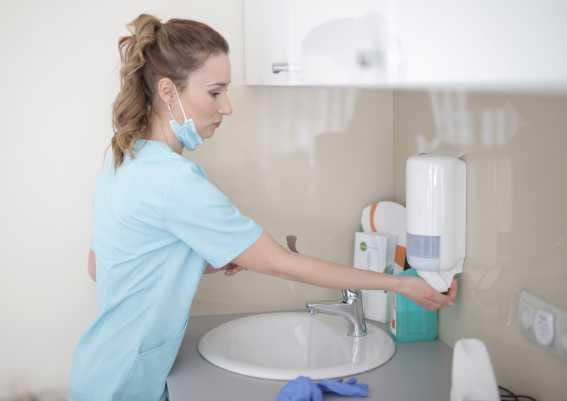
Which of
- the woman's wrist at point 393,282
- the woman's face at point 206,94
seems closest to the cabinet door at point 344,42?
the woman's face at point 206,94

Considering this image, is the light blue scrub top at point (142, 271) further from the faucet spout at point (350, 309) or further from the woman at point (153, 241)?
the faucet spout at point (350, 309)

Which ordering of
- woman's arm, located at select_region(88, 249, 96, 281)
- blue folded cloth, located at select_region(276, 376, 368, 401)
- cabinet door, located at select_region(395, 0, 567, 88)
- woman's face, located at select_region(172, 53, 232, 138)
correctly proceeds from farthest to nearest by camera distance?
woman's arm, located at select_region(88, 249, 96, 281) → woman's face, located at select_region(172, 53, 232, 138) → blue folded cloth, located at select_region(276, 376, 368, 401) → cabinet door, located at select_region(395, 0, 567, 88)

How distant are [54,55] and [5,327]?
2.50 ft

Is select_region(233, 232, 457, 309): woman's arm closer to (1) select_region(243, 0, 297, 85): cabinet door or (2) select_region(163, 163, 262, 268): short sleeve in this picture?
(2) select_region(163, 163, 262, 268): short sleeve

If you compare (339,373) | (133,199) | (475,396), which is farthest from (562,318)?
(133,199)

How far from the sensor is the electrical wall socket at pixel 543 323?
51.9 inches

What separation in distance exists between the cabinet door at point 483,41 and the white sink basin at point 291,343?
99cm

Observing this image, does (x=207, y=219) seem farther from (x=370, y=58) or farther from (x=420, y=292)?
(x=370, y=58)

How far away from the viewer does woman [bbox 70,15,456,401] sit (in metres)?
1.60

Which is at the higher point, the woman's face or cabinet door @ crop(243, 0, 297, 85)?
cabinet door @ crop(243, 0, 297, 85)

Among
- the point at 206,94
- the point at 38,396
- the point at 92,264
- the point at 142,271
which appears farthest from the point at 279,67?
the point at 38,396

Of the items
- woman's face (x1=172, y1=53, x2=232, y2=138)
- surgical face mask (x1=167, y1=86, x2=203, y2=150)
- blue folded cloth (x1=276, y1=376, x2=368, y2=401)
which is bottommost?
blue folded cloth (x1=276, y1=376, x2=368, y2=401)

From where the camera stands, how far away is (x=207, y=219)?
5.11ft

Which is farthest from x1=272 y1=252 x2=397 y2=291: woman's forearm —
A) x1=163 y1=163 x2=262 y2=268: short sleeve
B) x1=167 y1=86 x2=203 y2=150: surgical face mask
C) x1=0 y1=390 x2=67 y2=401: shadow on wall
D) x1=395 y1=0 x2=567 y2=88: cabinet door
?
x1=0 y1=390 x2=67 y2=401: shadow on wall
